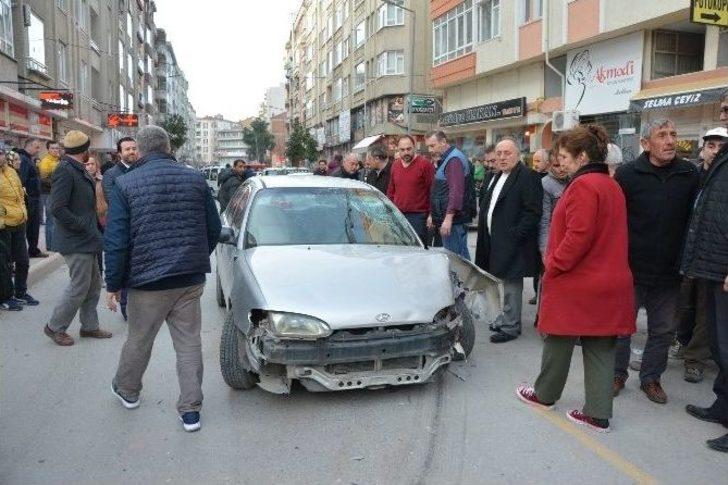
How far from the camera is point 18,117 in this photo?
20797mm

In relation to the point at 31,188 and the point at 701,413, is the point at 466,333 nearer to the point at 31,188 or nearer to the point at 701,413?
the point at 701,413

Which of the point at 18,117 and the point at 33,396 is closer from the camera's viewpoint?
the point at 33,396

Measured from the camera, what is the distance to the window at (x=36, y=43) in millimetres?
21922

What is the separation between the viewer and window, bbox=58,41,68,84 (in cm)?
2616

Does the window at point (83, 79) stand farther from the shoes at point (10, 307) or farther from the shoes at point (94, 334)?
the shoes at point (94, 334)

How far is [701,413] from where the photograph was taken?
4.14 meters

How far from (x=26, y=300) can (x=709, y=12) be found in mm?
11117

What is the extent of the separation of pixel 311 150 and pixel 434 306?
175 feet

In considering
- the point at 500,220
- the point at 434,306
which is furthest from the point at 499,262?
the point at 434,306

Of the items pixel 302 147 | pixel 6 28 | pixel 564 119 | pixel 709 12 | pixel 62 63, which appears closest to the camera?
pixel 709 12

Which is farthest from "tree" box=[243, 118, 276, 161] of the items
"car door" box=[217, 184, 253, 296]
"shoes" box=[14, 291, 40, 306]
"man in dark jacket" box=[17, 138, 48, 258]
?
"car door" box=[217, 184, 253, 296]

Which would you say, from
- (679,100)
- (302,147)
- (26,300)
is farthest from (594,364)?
(302,147)

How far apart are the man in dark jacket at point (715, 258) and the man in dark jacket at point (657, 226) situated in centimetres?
25

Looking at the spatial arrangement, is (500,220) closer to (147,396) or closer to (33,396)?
(147,396)
